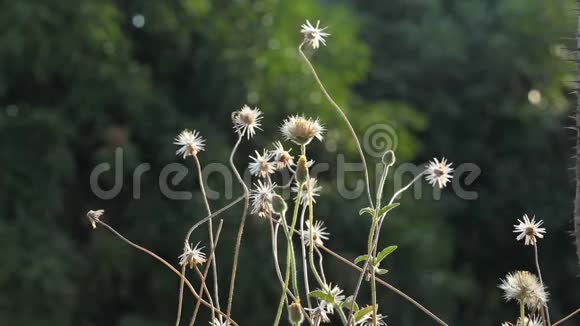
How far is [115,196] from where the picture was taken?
11.0m

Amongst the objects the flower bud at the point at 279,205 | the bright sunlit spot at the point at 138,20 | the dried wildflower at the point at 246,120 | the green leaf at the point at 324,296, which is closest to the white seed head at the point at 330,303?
the green leaf at the point at 324,296

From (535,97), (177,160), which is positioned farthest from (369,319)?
(535,97)

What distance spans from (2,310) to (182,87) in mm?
3764

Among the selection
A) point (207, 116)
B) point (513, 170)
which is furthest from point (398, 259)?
point (513, 170)

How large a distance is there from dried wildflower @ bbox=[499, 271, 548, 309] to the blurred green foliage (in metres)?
8.19

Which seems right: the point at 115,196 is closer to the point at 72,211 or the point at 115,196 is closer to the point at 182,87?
the point at 72,211

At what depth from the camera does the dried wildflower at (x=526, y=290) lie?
124cm

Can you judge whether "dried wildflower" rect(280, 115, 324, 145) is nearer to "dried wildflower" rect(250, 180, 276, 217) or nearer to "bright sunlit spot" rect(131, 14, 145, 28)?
"dried wildflower" rect(250, 180, 276, 217)

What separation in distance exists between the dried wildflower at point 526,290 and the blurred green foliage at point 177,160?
8.19 metres

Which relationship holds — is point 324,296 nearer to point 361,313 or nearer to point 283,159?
point 361,313

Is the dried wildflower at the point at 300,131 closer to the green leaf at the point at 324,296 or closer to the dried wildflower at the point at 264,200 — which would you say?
the dried wildflower at the point at 264,200

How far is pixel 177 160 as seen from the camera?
35.3 ft

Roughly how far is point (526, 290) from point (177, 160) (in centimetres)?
964

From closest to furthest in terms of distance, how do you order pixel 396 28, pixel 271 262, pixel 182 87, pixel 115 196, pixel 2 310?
1. pixel 2 310
2. pixel 271 262
3. pixel 115 196
4. pixel 182 87
5. pixel 396 28
